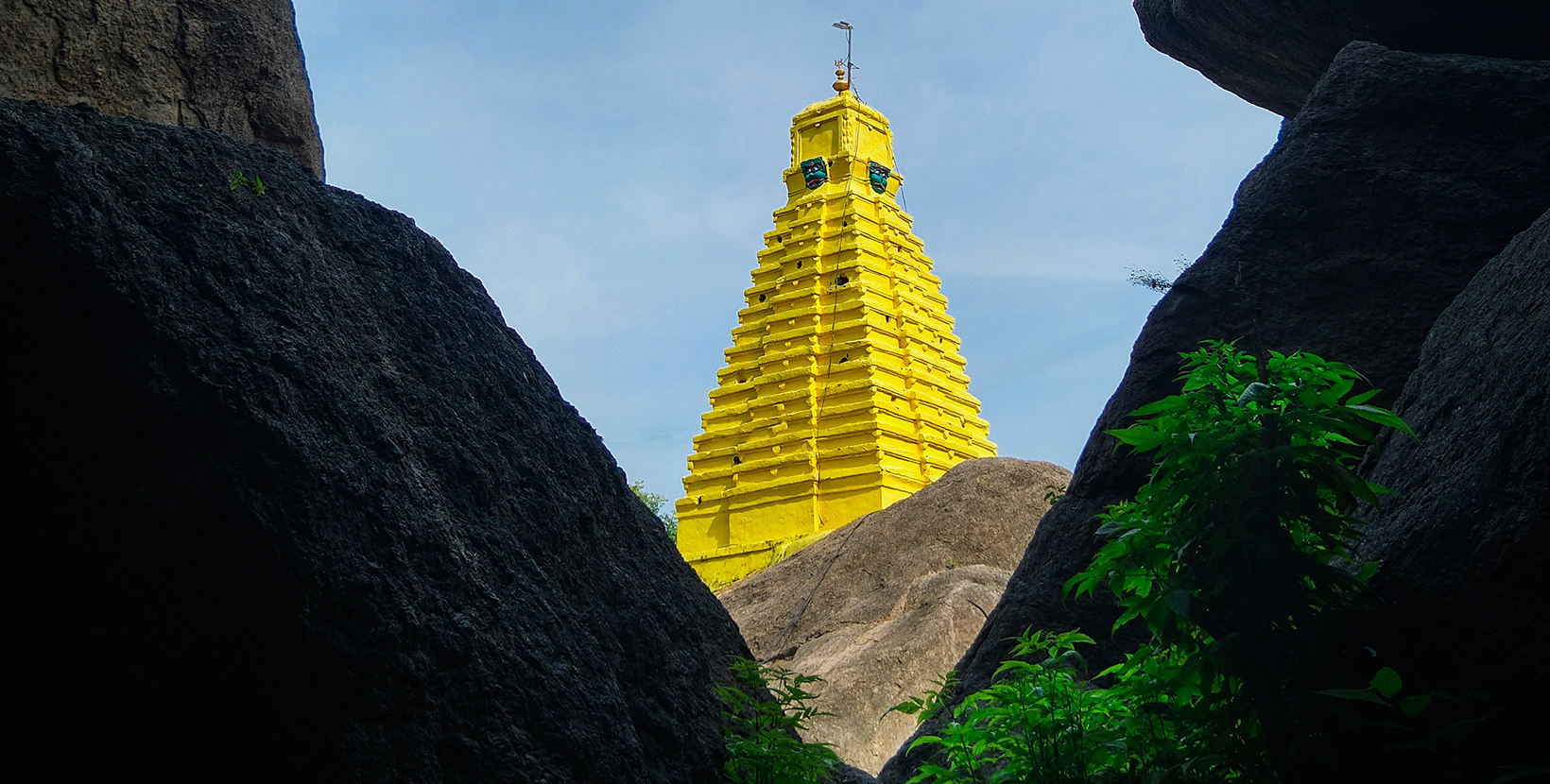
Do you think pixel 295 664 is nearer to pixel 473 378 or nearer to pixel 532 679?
pixel 532 679

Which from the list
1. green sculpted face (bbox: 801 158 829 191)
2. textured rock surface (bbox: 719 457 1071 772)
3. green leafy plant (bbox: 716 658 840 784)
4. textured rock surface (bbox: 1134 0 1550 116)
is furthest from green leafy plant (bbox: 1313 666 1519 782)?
green sculpted face (bbox: 801 158 829 191)

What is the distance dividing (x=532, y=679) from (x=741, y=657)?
5.83 ft

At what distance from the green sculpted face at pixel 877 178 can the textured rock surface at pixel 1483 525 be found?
23.8m

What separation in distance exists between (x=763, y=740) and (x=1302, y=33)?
606 centimetres

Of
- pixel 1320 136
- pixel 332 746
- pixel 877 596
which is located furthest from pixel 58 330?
pixel 877 596

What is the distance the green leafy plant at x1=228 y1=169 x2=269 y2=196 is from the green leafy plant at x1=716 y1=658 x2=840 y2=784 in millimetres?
2072

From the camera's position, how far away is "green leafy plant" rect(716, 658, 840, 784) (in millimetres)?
3787

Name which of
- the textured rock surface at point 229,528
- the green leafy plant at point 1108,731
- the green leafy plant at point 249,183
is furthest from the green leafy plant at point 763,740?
the green leafy plant at point 249,183

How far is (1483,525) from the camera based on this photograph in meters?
3.15

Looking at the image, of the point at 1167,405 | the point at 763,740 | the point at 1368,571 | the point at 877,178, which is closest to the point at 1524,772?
the point at 1368,571

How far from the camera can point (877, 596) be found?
536 inches

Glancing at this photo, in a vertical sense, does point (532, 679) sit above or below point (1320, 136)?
below

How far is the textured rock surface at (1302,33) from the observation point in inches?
274

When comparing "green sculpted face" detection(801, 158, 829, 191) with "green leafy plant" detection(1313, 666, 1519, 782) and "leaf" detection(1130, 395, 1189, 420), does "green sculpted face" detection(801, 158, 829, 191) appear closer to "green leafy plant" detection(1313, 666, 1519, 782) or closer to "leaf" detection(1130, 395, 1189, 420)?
"leaf" detection(1130, 395, 1189, 420)
